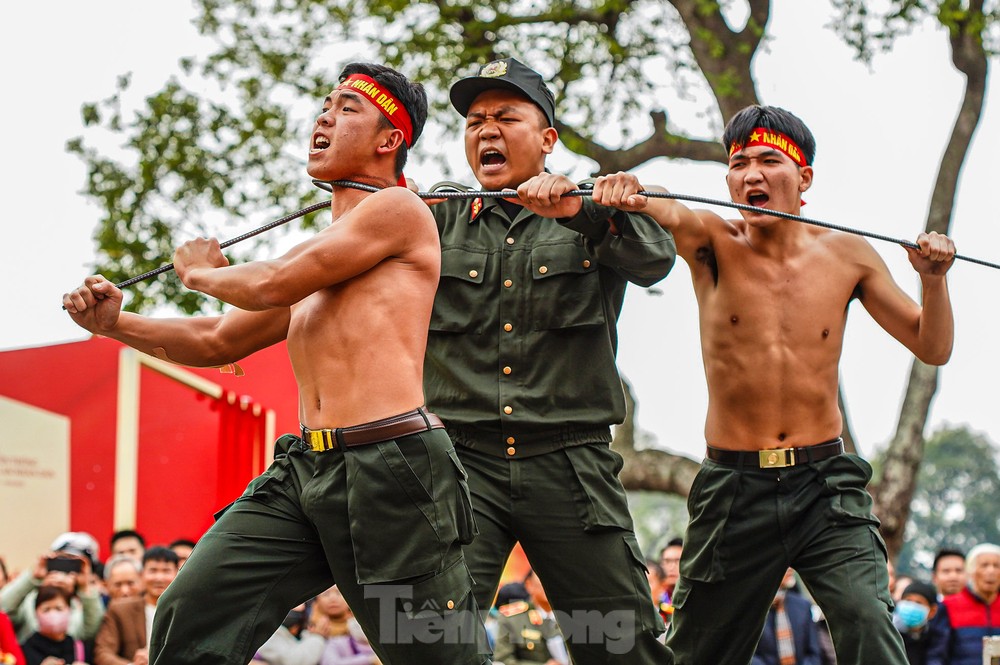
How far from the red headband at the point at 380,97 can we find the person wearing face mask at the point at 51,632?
5.04 m

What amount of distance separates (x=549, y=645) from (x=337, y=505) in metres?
5.29

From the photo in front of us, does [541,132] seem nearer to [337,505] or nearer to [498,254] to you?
[498,254]

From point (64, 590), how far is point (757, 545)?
514 cm

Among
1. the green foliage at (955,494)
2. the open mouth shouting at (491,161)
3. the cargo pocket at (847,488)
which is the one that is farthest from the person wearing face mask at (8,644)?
the green foliage at (955,494)

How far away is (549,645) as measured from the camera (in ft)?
29.2

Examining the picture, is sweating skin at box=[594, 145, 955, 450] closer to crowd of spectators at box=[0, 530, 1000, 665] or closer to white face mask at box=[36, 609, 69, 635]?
crowd of spectators at box=[0, 530, 1000, 665]

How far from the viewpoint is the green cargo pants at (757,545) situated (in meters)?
4.80

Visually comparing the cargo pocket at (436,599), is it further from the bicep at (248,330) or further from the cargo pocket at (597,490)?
the bicep at (248,330)

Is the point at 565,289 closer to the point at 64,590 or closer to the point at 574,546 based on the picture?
the point at 574,546

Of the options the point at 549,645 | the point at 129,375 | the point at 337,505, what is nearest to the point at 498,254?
the point at 337,505

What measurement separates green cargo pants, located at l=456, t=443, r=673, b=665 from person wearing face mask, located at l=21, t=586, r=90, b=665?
4.53 m

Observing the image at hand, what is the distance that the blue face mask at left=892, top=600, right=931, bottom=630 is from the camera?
9023 millimetres

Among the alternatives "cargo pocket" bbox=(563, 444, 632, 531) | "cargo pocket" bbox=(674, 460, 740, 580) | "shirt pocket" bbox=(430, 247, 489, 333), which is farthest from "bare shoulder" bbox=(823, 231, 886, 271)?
"shirt pocket" bbox=(430, 247, 489, 333)

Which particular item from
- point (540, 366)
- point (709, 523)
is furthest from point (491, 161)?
point (709, 523)
